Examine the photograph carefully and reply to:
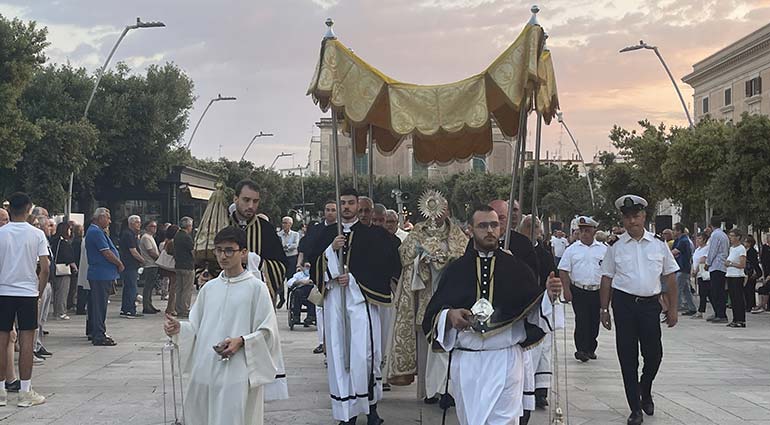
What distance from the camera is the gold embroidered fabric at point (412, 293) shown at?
27.6ft

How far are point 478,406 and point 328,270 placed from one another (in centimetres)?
250

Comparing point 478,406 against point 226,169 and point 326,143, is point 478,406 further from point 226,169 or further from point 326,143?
point 326,143

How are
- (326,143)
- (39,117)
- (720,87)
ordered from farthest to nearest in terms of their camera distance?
(326,143) → (720,87) → (39,117)

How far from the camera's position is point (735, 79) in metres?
55.6

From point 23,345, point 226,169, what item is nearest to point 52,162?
point 23,345

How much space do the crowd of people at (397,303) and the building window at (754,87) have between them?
145 feet

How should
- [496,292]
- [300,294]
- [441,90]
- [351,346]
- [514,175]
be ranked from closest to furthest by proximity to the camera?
[496,292]
[351,346]
[441,90]
[514,175]
[300,294]

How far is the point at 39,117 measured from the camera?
92.1 feet

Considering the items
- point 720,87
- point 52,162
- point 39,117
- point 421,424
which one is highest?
point 720,87

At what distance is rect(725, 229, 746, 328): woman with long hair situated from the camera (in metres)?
16.3

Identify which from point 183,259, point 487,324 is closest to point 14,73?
point 183,259

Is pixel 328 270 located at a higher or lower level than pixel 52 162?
lower

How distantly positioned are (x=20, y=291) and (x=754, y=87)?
5163 centimetres

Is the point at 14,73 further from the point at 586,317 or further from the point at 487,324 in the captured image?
the point at 487,324
